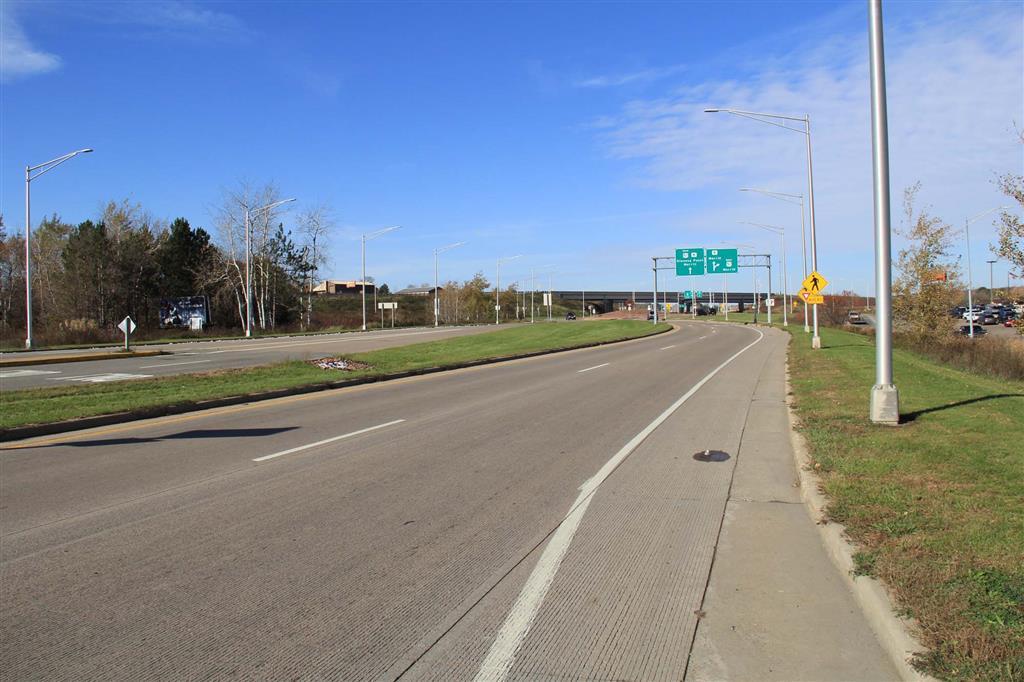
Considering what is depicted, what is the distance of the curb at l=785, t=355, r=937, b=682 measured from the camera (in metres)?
3.72

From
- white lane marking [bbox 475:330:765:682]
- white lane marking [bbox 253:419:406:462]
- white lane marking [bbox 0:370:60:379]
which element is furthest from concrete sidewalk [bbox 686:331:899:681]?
white lane marking [bbox 0:370:60:379]

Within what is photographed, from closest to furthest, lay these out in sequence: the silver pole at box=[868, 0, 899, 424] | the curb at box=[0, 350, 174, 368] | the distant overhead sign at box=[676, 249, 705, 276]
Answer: the silver pole at box=[868, 0, 899, 424] < the curb at box=[0, 350, 174, 368] < the distant overhead sign at box=[676, 249, 705, 276]

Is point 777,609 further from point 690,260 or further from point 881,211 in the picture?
point 690,260

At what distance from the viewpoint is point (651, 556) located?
5.47m

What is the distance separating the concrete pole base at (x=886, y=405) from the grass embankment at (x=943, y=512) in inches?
7.7

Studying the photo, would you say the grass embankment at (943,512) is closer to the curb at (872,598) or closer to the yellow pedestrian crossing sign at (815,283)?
the curb at (872,598)

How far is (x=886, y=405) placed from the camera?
33.4 feet

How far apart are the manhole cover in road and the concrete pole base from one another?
2.56 metres

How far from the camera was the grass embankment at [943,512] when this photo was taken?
3.75 metres

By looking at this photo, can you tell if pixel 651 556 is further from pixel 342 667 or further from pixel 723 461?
pixel 723 461

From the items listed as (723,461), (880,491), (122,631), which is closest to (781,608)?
(880,491)

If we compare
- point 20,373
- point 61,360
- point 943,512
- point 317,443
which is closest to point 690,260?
point 61,360

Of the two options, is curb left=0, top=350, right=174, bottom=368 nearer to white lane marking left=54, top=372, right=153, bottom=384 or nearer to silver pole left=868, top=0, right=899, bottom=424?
white lane marking left=54, top=372, right=153, bottom=384

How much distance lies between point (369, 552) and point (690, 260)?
211 ft
